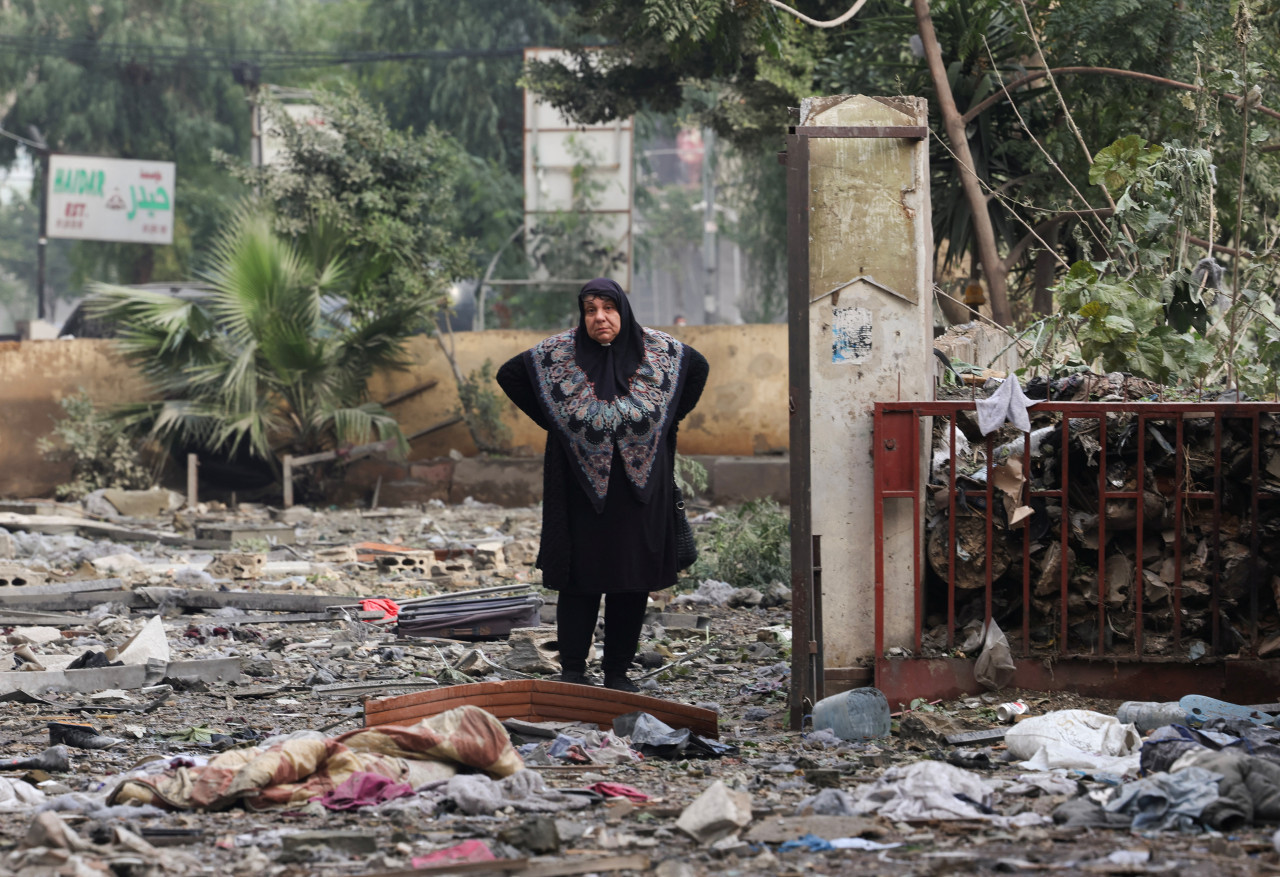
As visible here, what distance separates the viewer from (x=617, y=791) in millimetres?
3566

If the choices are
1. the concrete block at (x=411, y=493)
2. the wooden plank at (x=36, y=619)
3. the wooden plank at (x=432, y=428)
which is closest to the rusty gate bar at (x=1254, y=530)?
the wooden plank at (x=36, y=619)

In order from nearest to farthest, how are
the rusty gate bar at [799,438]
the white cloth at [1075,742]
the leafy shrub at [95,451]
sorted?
1. the white cloth at [1075,742]
2. the rusty gate bar at [799,438]
3. the leafy shrub at [95,451]

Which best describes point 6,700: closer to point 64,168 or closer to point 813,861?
point 813,861

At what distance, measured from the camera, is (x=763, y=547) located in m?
7.96

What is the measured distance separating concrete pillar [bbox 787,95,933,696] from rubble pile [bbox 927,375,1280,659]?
275mm

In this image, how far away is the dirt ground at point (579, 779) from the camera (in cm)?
294

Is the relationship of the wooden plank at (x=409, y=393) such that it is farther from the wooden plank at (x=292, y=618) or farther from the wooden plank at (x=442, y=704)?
the wooden plank at (x=442, y=704)

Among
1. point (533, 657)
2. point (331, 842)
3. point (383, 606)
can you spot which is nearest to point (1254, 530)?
point (533, 657)

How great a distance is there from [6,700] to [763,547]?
435cm

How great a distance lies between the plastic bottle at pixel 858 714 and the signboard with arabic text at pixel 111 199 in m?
20.8

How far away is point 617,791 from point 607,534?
1198 millimetres

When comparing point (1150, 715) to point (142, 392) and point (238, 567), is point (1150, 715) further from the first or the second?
point (142, 392)

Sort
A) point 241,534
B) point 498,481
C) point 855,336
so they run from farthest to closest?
point 498,481 → point 241,534 → point 855,336

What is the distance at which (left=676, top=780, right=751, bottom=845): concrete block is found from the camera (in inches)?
122
